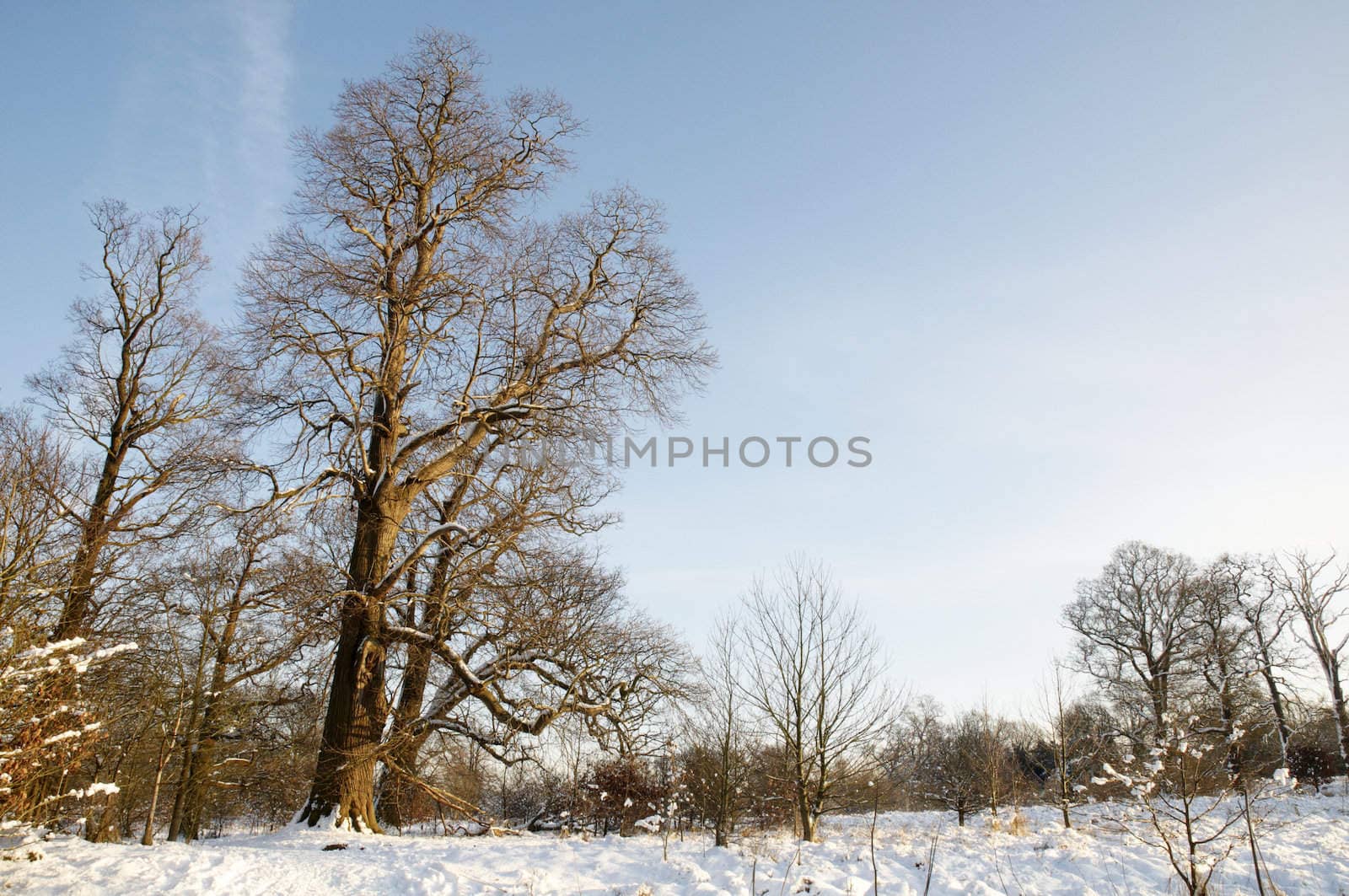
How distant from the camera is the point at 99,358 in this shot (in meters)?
14.7

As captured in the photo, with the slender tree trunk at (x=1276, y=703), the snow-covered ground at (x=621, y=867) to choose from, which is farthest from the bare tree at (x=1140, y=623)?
the snow-covered ground at (x=621, y=867)

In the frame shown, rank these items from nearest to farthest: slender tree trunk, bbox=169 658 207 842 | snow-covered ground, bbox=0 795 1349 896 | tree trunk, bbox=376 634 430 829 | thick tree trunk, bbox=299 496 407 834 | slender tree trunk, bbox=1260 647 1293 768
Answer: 1. snow-covered ground, bbox=0 795 1349 896
2. thick tree trunk, bbox=299 496 407 834
3. tree trunk, bbox=376 634 430 829
4. slender tree trunk, bbox=169 658 207 842
5. slender tree trunk, bbox=1260 647 1293 768

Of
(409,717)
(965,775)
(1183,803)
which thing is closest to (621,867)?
(409,717)

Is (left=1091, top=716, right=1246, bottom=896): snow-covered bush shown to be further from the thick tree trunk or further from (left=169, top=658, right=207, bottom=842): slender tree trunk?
(left=169, top=658, right=207, bottom=842): slender tree trunk

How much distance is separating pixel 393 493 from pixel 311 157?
5.48 m

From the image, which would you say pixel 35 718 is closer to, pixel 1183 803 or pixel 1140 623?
pixel 1183 803

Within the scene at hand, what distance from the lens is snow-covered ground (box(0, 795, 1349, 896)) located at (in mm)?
6617

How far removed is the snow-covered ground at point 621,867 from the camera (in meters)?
6.62

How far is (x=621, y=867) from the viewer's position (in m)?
7.91

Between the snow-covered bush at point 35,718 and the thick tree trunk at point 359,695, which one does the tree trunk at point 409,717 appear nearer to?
the thick tree trunk at point 359,695

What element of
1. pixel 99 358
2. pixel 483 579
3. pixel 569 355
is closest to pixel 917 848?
pixel 483 579

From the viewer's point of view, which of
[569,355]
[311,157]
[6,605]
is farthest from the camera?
[569,355]

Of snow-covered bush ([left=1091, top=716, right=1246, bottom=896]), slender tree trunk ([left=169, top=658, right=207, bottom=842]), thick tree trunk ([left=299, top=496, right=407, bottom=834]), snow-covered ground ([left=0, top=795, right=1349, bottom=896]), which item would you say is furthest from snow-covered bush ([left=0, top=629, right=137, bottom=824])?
snow-covered bush ([left=1091, top=716, right=1246, bottom=896])

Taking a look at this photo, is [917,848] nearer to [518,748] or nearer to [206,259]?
[518,748]
